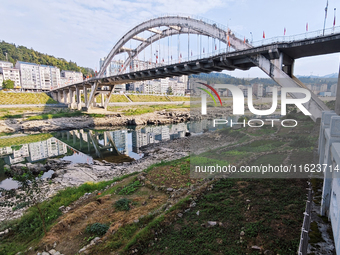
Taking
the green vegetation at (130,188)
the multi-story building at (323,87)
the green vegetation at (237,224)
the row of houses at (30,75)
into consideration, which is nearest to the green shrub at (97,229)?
the green vegetation at (237,224)

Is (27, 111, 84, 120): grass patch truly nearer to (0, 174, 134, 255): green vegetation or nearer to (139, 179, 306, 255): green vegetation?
(0, 174, 134, 255): green vegetation

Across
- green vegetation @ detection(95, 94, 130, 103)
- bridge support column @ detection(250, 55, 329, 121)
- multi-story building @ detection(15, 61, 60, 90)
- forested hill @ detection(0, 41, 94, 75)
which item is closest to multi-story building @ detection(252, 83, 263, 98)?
bridge support column @ detection(250, 55, 329, 121)

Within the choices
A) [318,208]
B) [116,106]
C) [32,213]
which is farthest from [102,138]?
[116,106]

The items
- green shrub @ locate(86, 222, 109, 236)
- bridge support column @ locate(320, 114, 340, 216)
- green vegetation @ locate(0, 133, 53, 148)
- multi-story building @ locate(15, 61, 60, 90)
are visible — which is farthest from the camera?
multi-story building @ locate(15, 61, 60, 90)

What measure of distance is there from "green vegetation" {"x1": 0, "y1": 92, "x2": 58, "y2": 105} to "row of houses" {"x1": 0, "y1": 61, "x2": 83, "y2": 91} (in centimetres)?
2015

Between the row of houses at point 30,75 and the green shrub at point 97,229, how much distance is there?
7717cm

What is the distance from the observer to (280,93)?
912 centimetres

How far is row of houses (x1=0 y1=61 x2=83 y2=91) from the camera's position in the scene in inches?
2955

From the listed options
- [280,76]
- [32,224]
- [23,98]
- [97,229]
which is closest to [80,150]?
[32,224]

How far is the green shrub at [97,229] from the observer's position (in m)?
5.86

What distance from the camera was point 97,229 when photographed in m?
5.94

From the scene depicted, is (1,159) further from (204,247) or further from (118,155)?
(204,247)

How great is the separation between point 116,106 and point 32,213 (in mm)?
49206

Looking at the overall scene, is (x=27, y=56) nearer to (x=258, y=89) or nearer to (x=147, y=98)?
(x=147, y=98)
